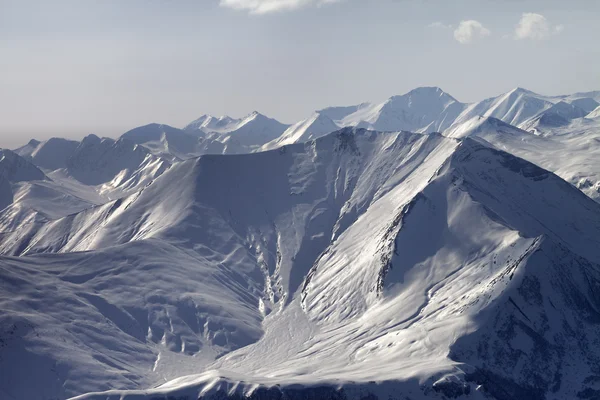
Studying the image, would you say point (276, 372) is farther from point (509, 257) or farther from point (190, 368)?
point (509, 257)

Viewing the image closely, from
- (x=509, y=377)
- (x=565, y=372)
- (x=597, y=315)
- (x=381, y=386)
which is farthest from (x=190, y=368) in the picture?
(x=597, y=315)

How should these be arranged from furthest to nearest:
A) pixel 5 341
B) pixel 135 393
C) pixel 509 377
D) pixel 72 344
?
pixel 72 344 < pixel 5 341 < pixel 509 377 < pixel 135 393

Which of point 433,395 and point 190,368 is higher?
point 433,395

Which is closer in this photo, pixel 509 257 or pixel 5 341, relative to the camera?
pixel 5 341

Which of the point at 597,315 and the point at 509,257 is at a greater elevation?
the point at 509,257

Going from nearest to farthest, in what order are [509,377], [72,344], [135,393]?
1. [135,393]
2. [509,377]
3. [72,344]

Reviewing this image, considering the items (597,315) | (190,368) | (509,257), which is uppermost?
(509,257)

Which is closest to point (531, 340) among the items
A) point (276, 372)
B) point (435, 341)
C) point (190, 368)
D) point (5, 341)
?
point (435, 341)

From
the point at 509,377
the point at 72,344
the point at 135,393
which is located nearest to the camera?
the point at 135,393

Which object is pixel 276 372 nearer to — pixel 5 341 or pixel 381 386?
pixel 381 386
